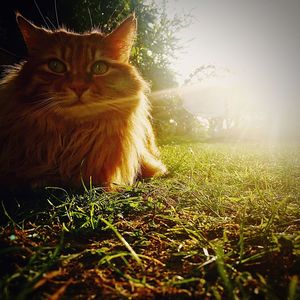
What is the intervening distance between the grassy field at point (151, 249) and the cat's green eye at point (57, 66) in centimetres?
91

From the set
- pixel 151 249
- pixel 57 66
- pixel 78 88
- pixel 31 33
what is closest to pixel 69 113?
pixel 78 88

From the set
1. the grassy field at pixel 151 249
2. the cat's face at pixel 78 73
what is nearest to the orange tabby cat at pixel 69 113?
the cat's face at pixel 78 73

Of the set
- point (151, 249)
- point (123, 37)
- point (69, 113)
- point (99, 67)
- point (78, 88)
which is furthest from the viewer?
point (123, 37)

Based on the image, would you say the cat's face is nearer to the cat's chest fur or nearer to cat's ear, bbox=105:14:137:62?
cat's ear, bbox=105:14:137:62

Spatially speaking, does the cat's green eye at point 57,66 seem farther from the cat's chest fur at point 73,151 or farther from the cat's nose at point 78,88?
the cat's chest fur at point 73,151

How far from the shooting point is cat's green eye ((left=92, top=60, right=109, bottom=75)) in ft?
6.72

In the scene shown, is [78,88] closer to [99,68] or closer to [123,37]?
[99,68]

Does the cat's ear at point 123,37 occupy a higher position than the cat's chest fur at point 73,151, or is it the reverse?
the cat's ear at point 123,37

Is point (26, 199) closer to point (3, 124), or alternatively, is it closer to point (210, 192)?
point (3, 124)

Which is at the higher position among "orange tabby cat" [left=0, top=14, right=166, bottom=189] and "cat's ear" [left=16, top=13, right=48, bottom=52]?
"cat's ear" [left=16, top=13, right=48, bottom=52]

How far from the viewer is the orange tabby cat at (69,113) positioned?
1.87 metres

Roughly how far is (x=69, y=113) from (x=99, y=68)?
0.42m

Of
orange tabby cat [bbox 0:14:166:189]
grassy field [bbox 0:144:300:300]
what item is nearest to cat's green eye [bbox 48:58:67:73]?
orange tabby cat [bbox 0:14:166:189]

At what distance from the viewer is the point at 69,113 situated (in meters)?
1.95
